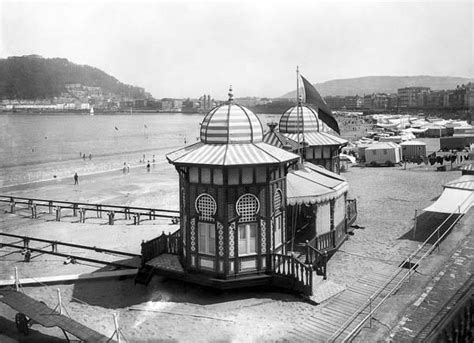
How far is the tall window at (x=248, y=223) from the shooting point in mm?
15250

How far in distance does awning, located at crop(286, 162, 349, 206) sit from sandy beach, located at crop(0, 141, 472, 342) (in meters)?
2.62

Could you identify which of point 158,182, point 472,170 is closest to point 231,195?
point 472,170

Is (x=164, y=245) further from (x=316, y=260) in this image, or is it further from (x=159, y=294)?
(x=316, y=260)

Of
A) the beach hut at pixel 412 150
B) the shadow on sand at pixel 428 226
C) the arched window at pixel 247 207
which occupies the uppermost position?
the arched window at pixel 247 207

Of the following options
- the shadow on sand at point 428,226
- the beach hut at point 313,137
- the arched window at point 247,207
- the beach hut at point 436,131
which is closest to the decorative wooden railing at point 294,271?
the arched window at point 247,207

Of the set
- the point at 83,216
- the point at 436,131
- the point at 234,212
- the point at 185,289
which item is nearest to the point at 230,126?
the point at 234,212

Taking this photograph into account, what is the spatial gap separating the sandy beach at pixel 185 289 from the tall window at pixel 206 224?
1.51m

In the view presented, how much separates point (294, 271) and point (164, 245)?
5.30 metres

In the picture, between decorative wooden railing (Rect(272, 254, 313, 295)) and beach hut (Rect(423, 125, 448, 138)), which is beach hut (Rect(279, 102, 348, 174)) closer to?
decorative wooden railing (Rect(272, 254, 313, 295))

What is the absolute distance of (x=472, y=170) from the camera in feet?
88.5

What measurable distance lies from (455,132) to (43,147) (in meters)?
86.4

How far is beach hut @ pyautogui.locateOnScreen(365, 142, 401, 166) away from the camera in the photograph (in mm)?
50594

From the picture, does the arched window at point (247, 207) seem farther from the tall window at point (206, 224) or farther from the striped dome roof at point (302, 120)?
the striped dome roof at point (302, 120)

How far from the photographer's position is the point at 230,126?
1590cm
